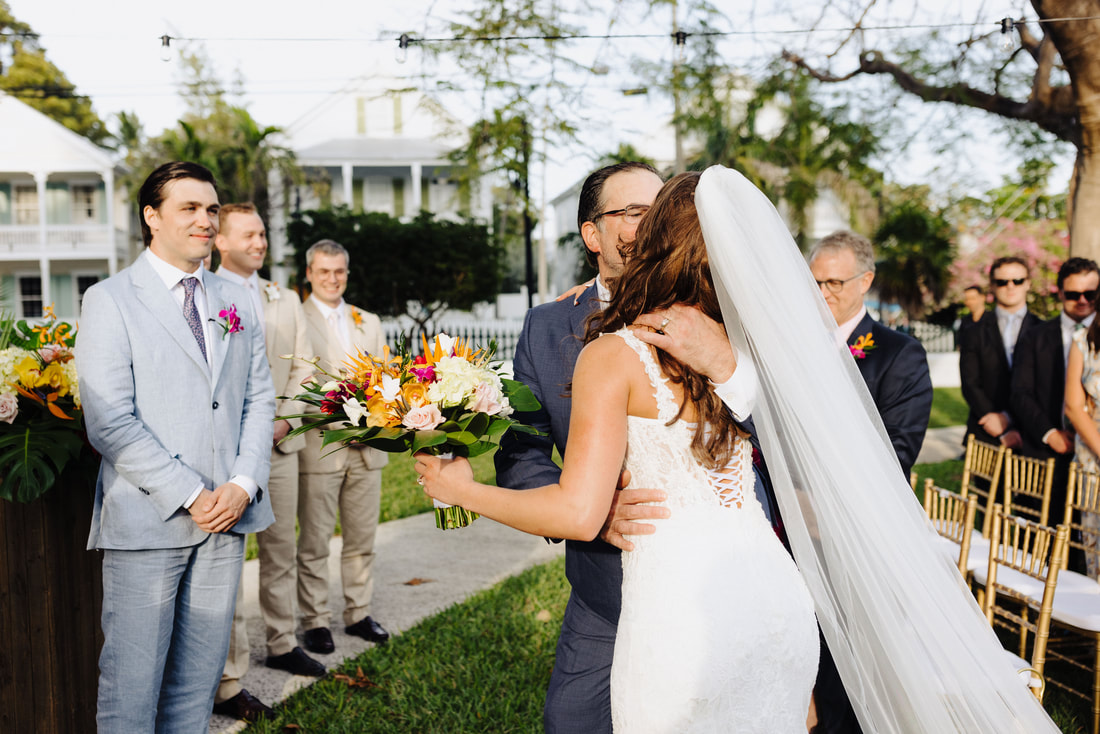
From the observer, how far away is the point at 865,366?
3629 millimetres

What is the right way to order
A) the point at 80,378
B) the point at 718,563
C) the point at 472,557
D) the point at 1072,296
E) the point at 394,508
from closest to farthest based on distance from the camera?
the point at 718,563, the point at 80,378, the point at 1072,296, the point at 472,557, the point at 394,508

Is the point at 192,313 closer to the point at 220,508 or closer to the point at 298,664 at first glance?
the point at 220,508

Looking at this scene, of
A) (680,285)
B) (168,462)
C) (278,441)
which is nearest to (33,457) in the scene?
(168,462)

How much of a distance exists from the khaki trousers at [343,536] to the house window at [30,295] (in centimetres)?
3246

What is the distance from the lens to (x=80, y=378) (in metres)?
2.87

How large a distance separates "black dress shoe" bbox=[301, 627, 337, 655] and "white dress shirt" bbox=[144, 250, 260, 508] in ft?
6.44

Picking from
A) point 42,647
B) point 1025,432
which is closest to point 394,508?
point 42,647

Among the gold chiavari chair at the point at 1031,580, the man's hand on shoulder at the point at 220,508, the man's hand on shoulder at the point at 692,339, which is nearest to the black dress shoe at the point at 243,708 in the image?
the man's hand on shoulder at the point at 220,508

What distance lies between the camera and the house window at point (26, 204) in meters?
31.1

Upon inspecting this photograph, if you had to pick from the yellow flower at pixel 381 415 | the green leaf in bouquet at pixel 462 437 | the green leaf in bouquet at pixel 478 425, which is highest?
the yellow flower at pixel 381 415

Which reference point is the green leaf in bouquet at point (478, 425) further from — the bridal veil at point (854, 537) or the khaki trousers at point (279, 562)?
the khaki trousers at point (279, 562)

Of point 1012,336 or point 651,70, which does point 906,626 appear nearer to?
point 1012,336

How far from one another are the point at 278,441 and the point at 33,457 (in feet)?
5.27

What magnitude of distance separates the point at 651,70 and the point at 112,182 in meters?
25.7
